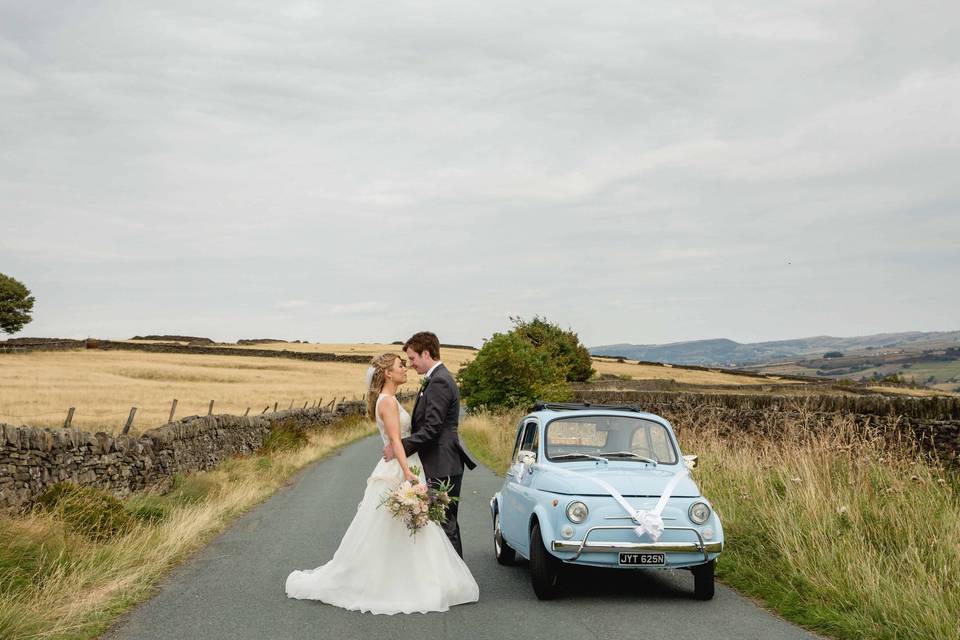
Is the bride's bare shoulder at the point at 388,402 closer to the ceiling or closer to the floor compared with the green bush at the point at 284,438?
closer to the ceiling

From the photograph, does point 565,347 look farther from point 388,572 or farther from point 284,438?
point 388,572

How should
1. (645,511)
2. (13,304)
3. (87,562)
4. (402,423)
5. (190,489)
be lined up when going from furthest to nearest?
(13,304) < (190,489) < (87,562) < (402,423) < (645,511)

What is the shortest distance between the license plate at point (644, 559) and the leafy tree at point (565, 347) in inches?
2230

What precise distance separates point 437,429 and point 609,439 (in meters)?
2.10

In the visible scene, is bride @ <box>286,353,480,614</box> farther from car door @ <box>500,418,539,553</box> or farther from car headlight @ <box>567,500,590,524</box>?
car headlight @ <box>567,500,590,524</box>

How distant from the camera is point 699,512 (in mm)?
8094

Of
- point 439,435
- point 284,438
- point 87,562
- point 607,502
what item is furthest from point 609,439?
point 284,438

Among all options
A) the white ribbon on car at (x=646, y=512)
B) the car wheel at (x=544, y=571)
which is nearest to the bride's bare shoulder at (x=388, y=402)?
the car wheel at (x=544, y=571)

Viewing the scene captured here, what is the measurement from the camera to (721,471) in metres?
13.0

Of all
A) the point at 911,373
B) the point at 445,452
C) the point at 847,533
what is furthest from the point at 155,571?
the point at 911,373

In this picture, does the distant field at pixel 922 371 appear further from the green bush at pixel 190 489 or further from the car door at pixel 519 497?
the car door at pixel 519 497

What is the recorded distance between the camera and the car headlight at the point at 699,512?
8.05 meters

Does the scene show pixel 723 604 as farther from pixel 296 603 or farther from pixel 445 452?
pixel 296 603

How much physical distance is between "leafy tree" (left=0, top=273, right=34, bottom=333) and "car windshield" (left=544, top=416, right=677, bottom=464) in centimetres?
10788
